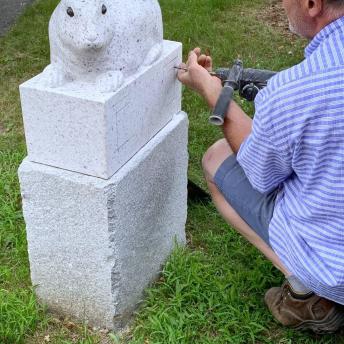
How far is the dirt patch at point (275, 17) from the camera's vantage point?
19.6ft

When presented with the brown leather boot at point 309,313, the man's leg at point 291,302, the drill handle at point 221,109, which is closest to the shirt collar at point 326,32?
the drill handle at point 221,109

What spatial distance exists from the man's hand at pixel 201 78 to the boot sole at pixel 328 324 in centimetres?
94

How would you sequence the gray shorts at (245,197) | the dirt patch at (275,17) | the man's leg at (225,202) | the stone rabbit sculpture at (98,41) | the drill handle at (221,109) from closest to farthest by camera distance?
the stone rabbit sculpture at (98,41) < the drill handle at (221,109) < the gray shorts at (245,197) < the man's leg at (225,202) < the dirt patch at (275,17)

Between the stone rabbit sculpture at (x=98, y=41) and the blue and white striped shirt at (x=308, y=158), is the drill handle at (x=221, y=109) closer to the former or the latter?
the blue and white striped shirt at (x=308, y=158)

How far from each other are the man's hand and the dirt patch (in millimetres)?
3307

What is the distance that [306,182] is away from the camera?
7.13ft

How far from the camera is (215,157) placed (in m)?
2.75

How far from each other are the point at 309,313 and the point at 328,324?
0.09 m

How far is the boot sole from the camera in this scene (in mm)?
2582

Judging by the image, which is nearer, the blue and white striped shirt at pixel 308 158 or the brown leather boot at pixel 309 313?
the blue and white striped shirt at pixel 308 158

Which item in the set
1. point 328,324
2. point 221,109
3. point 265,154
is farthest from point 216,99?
point 328,324

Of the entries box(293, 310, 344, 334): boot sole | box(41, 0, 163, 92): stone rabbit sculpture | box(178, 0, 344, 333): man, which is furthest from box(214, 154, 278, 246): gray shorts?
box(41, 0, 163, 92): stone rabbit sculpture

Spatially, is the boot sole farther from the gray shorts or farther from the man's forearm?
the man's forearm

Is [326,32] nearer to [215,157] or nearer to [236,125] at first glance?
[236,125]
